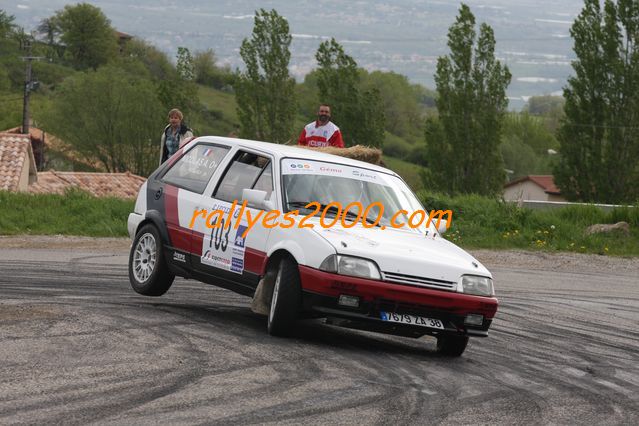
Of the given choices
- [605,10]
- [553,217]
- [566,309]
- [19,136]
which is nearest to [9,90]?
[19,136]

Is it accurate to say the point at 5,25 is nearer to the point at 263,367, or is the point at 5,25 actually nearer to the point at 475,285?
the point at 475,285

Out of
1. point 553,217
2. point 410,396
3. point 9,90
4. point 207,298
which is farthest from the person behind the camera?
point 9,90

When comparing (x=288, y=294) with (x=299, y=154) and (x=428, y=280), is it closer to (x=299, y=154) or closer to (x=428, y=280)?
(x=428, y=280)

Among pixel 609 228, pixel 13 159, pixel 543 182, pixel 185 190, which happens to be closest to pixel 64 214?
pixel 609 228

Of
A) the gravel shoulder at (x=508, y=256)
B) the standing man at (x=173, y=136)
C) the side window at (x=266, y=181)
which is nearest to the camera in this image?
the side window at (x=266, y=181)

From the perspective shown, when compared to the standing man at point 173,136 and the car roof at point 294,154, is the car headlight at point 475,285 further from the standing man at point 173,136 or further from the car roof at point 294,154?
the standing man at point 173,136

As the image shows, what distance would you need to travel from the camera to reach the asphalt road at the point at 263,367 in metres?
6.80

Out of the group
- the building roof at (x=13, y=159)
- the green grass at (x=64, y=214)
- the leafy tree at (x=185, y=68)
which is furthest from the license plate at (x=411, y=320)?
the leafy tree at (x=185, y=68)

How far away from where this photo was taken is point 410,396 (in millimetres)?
7477

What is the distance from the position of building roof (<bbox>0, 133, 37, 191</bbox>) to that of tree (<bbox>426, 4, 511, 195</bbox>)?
78.0ft

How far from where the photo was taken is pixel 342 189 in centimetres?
1074

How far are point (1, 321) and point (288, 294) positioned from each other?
2265mm

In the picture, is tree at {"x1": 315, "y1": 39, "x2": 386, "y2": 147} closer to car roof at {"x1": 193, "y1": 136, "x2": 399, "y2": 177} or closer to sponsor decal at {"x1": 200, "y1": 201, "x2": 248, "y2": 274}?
car roof at {"x1": 193, "y1": 136, "x2": 399, "y2": 177}

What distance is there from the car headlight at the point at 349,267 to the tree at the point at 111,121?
313ft
